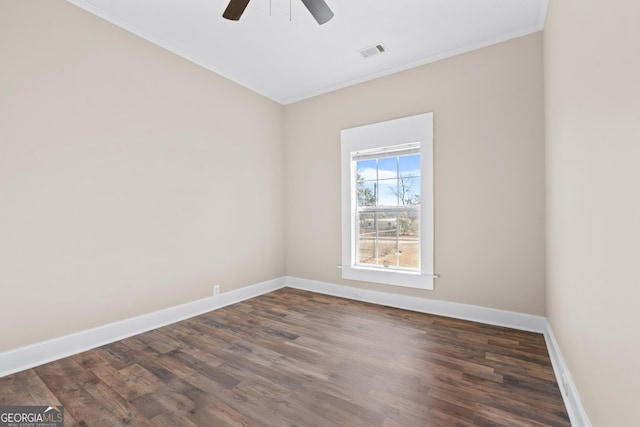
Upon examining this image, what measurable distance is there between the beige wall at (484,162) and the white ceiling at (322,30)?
0.21m

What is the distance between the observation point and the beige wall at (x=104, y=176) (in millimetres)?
2100

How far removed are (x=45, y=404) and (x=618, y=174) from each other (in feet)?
10.4

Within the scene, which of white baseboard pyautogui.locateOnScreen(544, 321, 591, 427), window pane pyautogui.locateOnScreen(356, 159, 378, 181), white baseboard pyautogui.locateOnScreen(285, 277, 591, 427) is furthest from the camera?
window pane pyautogui.locateOnScreen(356, 159, 378, 181)

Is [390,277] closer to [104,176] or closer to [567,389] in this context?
[567,389]

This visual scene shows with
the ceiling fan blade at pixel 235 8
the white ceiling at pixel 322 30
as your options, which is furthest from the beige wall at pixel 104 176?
the ceiling fan blade at pixel 235 8

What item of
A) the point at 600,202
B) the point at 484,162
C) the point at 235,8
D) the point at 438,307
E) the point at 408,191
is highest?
the point at 235,8

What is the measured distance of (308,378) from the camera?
6.47 feet

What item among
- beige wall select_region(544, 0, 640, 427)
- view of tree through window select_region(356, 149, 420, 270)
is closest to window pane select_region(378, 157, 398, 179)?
view of tree through window select_region(356, 149, 420, 270)

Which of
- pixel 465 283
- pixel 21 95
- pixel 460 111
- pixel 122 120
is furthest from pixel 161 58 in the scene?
pixel 465 283

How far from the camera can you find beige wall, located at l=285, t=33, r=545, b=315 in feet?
8.84

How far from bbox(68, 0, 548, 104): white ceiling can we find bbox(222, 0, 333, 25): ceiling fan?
0.51m

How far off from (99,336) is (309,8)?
10.5 feet

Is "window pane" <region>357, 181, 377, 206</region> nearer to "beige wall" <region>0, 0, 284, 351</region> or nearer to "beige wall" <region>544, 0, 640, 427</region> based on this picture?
"beige wall" <region>0, 0, 284, 351</region>

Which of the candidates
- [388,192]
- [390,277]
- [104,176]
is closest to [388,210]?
[388,192]
